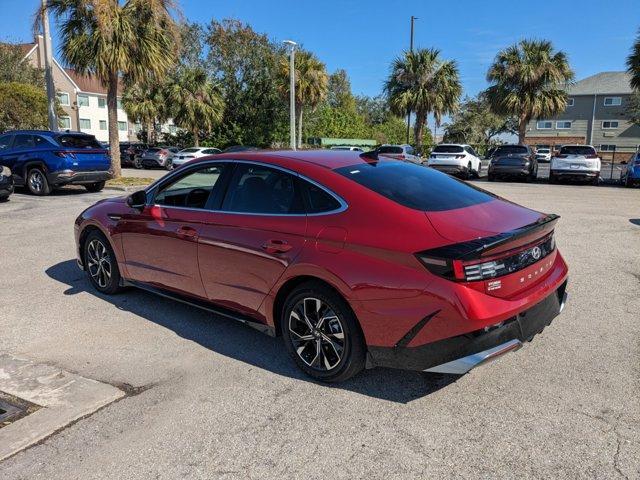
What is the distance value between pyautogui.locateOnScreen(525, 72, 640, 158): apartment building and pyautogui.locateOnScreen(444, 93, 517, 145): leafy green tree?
4925 millimetres

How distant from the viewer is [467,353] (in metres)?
3.07

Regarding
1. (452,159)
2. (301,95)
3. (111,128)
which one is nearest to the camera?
(111,128)

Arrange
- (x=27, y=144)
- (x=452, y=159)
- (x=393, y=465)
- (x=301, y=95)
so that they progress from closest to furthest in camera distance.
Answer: (x=393, y=465) < (x=27, y=144) < (x=452, y=159) < (x=301, y=95)

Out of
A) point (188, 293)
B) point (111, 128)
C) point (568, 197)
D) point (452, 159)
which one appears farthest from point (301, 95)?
point (188, 293)

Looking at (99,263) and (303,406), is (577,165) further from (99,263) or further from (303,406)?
(303,406)

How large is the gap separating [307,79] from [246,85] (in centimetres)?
784

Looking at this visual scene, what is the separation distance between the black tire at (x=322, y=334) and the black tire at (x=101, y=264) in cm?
248

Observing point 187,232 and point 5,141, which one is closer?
point 187,232

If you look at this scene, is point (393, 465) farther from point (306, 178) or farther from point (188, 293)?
point (188, 293)

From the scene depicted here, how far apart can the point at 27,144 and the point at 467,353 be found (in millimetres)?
14959

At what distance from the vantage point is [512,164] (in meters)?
22.5

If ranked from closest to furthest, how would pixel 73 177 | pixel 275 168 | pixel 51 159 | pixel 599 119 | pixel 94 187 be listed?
pixel 275 168, pixel 51 159, pixel 73 177, pixel 94 187, pixel 599 119

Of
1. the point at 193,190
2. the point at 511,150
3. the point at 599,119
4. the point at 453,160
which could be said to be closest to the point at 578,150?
the point at 511,150

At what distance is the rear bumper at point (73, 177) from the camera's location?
14.2 metres
